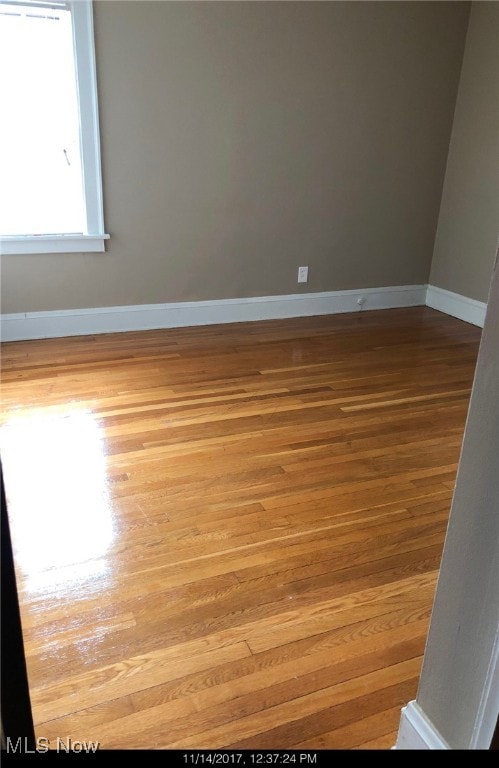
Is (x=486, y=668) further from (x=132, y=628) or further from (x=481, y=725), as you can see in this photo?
(x=132, y=628)

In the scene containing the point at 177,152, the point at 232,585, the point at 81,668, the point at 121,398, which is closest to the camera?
the point at 81,668

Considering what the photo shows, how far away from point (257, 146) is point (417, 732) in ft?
11.9

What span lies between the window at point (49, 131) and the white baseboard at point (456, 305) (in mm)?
2650

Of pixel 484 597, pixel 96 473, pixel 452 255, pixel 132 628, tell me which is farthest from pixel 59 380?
pixel 452 255

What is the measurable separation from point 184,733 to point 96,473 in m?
1.20

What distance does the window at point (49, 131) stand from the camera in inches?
129

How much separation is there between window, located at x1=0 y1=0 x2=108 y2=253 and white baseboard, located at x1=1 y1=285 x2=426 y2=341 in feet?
1.43

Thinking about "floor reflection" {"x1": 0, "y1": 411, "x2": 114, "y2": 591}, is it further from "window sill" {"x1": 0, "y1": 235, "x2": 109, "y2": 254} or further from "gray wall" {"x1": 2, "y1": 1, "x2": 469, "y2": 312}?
"gray wall" {"x1": 2, "y1": 1, "x2": 469, "y2": 312}

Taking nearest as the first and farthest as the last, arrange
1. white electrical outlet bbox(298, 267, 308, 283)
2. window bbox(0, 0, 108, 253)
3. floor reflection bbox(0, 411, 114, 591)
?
floor reflection bbox(0, 411, 114, 591)
window bbox(0, 0, 108, 253)
white electrical outlet bbox(298, 267, 308, 283)

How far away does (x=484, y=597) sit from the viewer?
95 centimetres

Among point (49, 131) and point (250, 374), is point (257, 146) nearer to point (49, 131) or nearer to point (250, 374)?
point (49, 131)

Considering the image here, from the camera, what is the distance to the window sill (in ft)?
11.6
